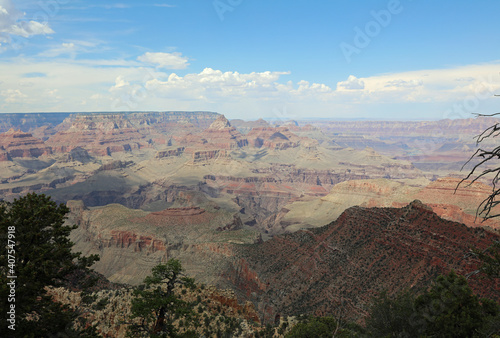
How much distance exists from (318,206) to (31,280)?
18252 centimetres

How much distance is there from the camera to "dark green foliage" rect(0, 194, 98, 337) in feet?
57.8

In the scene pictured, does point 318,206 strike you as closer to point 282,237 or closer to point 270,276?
point 282,237

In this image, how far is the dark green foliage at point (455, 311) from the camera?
21766 millimetres

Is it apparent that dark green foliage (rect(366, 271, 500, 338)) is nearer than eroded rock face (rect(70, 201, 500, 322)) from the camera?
Yes

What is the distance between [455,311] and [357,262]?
3219cm

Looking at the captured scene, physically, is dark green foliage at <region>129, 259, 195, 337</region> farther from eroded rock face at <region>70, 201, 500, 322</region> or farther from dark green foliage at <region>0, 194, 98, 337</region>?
eroded rock face at <region>70, 201, 500, 322</region>

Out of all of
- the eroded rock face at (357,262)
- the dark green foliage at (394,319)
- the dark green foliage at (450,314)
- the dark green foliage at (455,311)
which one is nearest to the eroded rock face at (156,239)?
the eroded rock face at (357,262)

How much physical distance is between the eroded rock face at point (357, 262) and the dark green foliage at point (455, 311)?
15.6m

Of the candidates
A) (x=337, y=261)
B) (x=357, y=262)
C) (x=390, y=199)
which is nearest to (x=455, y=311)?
(x=357, y=262)

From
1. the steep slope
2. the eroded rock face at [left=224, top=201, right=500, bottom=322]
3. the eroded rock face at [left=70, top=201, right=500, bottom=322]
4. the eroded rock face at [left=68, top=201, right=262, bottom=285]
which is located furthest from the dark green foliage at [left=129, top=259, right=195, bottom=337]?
the steep slope

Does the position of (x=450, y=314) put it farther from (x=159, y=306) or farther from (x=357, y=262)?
(x=357, y=262)

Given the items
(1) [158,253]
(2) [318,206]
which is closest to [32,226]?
(1) [158,253]

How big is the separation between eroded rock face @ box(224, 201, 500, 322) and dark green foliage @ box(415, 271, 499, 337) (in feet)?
51.1

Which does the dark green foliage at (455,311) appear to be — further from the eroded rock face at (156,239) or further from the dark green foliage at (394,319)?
the eroded rock face at (156,239)
